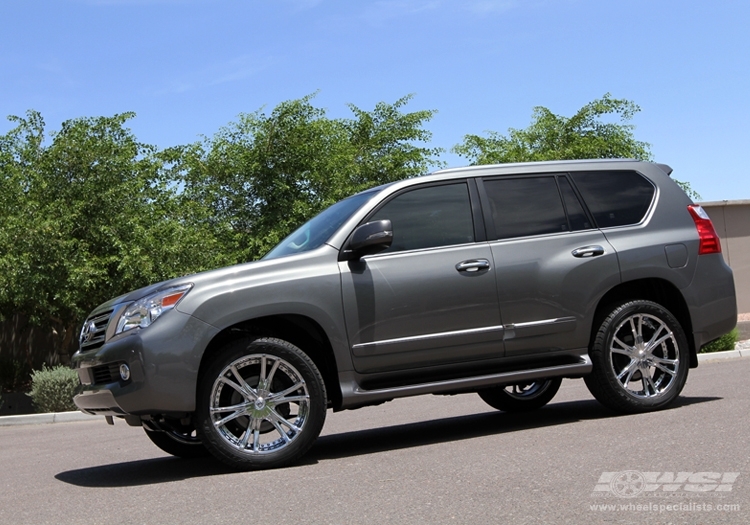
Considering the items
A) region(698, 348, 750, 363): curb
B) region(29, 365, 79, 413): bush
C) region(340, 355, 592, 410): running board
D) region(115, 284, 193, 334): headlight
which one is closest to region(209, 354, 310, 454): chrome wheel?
region(340, 355, 592, 410): running board

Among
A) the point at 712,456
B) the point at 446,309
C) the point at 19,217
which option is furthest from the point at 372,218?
the point at 19,217

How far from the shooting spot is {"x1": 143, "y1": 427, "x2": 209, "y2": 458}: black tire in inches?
277

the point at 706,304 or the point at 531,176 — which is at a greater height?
the point at 531,176

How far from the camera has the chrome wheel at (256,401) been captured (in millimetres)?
6086

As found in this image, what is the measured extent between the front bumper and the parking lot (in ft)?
1.68

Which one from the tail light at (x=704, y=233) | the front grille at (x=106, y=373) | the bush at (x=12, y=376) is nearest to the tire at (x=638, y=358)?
the tail light at (x=704, y=233)

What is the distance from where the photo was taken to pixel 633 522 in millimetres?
4012

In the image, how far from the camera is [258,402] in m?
6.13

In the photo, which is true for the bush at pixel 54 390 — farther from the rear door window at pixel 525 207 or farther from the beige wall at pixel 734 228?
the beige wall at pixel 734 228

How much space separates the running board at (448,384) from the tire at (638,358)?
0.18m

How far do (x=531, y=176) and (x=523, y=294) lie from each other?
3.46 ft

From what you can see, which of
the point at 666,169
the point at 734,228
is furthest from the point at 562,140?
the point at 666,169

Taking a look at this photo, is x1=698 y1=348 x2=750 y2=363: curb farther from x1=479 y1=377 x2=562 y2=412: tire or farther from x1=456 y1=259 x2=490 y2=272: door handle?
x1=456 y1=259 x2=490 y2=272: door handle

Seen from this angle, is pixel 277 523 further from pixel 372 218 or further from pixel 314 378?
pixel 372 218
